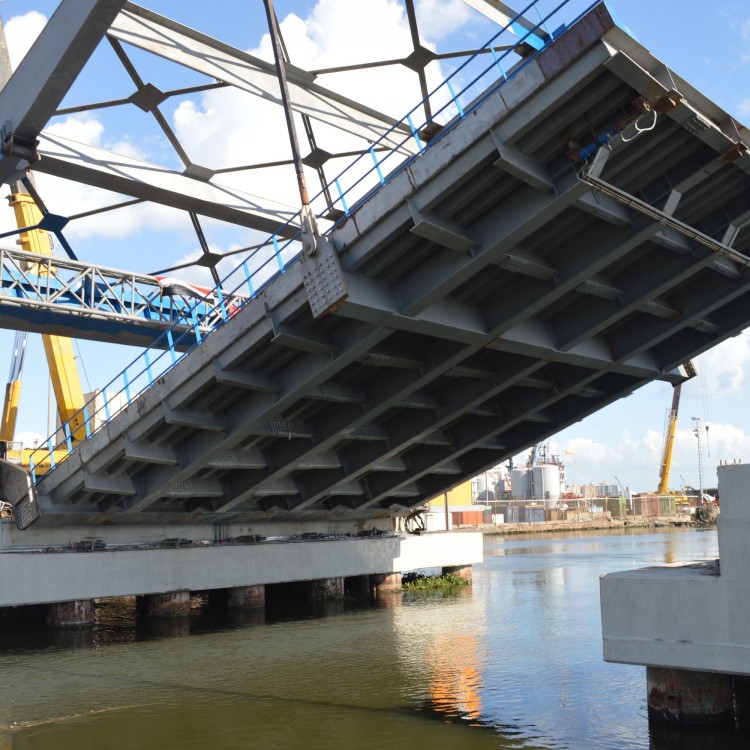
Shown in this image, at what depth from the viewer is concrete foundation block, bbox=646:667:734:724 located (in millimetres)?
10047

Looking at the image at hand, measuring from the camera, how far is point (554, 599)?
23.8 m

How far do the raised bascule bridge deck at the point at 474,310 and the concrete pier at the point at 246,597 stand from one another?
1.94 meters

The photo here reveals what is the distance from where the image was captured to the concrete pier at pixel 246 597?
77.3ft

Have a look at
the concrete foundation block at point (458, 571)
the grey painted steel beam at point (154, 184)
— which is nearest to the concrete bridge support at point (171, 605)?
the grey painted steel beam at point (154, 184)

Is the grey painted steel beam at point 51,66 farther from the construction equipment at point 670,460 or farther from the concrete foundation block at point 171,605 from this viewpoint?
the construction equipment at point 670,460

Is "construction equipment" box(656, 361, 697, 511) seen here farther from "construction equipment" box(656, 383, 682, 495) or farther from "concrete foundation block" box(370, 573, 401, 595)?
"concrete foundation block" box(370, 573, 401, 595)

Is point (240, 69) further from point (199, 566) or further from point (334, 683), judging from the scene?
point (334, 683)

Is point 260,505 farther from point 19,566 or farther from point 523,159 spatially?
point 523,159

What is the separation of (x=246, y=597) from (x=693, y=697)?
610 inches

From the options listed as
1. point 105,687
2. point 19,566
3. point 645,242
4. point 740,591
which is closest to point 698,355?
point 645,242

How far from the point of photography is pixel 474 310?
16.2 m

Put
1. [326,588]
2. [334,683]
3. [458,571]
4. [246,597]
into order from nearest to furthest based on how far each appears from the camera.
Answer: [334,683] → [246,597] → [326,588] → [458,571]

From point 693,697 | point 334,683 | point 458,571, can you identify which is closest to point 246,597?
point 458,571

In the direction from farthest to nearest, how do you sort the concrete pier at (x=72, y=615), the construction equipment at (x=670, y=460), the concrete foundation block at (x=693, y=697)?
1. the construction equipment at (x=670, y=460)
2. the concrete pier at (x=72, y=615)
3. the concrete foundation block at (x=693, y=697)
